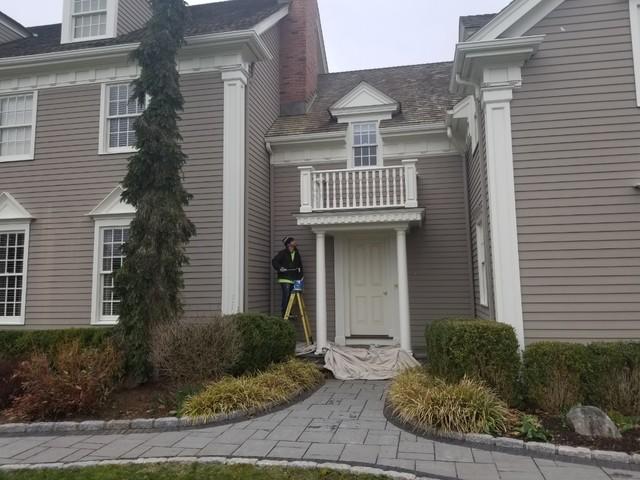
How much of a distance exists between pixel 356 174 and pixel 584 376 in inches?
231

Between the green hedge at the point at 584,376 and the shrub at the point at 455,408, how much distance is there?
0.68 meters

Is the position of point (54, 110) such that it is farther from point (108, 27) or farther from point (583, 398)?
point (583, 398)

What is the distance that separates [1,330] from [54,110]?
4892mm

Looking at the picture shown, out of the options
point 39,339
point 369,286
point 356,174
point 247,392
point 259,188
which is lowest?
point 247,392

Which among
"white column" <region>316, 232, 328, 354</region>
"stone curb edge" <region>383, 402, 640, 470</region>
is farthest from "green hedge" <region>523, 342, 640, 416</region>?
"white column" <region>316, 232, 328, 354</region>

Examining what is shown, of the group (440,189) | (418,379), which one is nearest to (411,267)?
→ (440,189)

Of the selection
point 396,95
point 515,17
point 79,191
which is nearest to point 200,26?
point 79,191

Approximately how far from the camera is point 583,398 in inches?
231

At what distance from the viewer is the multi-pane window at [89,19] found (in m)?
10.7

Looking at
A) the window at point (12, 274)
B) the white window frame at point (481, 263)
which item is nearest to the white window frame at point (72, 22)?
the window at point (12, 274)

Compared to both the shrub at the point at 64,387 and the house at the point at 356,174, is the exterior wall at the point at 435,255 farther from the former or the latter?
the shrub at the point at 64,387

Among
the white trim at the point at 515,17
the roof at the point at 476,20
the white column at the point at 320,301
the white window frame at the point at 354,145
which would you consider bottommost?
the white column at the point at 320,301

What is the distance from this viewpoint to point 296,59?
1257 centimetres

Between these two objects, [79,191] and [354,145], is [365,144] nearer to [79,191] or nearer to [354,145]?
[354,145]
